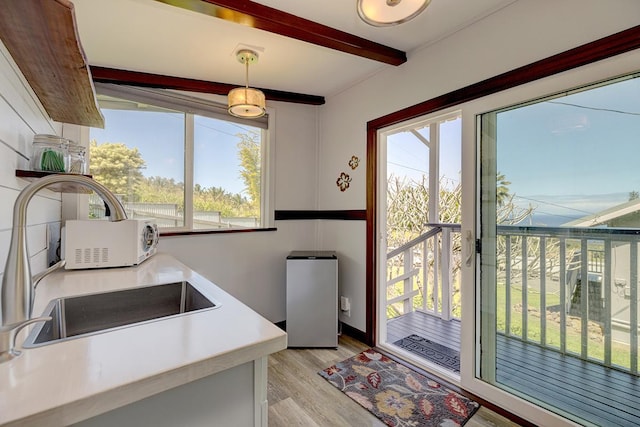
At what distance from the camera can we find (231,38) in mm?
2000

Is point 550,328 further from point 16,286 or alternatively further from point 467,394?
point 16,286

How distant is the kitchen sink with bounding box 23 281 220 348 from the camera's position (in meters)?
1.10

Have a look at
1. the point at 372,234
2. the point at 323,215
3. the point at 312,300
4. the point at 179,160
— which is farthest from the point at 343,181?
the point at 179,160

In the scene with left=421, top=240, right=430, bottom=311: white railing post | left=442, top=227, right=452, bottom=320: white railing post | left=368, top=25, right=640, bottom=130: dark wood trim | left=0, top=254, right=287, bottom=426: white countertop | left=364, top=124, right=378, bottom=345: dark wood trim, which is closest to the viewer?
left=0, top=254, right=287, bottom=426: white countertop

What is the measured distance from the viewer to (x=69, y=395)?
557 millimetres

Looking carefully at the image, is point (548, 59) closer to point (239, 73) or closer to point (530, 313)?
point (530, 313)

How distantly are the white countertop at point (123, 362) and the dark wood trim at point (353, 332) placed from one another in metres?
2.04

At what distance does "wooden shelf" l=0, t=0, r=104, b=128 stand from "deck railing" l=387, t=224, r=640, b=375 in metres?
2.19

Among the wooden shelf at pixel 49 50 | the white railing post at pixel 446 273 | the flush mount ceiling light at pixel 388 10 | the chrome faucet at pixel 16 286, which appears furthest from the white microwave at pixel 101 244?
the white railing post at pixel 446 273

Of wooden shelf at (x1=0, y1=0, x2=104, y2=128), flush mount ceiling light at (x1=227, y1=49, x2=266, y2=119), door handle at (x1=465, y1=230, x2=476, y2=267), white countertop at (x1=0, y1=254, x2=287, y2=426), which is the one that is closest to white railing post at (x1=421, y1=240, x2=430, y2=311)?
door handle at (x1=465, y1=230, x2=476, y2=267)

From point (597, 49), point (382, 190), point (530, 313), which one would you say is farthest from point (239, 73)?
point (530, 313)

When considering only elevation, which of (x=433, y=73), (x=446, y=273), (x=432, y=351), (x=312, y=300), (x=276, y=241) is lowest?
(x=432, y=351)

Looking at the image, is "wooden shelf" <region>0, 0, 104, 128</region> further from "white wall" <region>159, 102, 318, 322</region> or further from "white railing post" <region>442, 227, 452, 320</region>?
"white railing post" <region>442, 227, 452, 320</region>

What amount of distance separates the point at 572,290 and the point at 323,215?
2.10m
